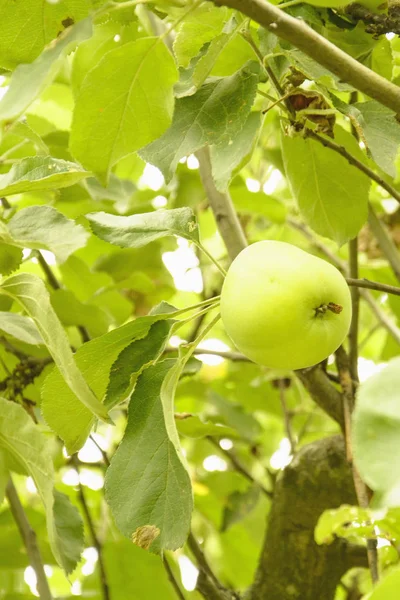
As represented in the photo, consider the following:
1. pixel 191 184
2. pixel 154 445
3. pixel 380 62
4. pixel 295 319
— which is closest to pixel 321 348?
pixel 295 319

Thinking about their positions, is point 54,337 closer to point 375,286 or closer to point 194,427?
point 375,286

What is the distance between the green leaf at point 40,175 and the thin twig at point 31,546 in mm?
492

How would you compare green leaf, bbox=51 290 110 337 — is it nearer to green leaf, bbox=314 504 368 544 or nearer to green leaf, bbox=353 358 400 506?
green leaf, bbox=314 504 368 544

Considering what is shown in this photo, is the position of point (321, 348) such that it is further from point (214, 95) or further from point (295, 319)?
point (214, 95)

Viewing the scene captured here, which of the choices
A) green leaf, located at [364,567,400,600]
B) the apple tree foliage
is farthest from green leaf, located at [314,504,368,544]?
green leaf, located at [364,567,400,600]

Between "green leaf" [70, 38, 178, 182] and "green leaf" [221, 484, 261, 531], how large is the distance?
90cm

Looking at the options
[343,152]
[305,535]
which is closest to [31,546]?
[305,535]

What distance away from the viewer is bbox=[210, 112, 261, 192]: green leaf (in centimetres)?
73

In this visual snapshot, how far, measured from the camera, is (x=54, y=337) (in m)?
0.60

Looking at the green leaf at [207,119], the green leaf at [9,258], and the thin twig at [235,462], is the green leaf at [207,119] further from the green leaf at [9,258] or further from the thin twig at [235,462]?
the thin twig at [235,462]

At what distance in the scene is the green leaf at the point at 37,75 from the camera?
1.76 ft

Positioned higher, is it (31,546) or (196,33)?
(196,33)

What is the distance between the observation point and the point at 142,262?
1402 mm

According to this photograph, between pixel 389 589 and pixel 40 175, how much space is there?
469 mm
